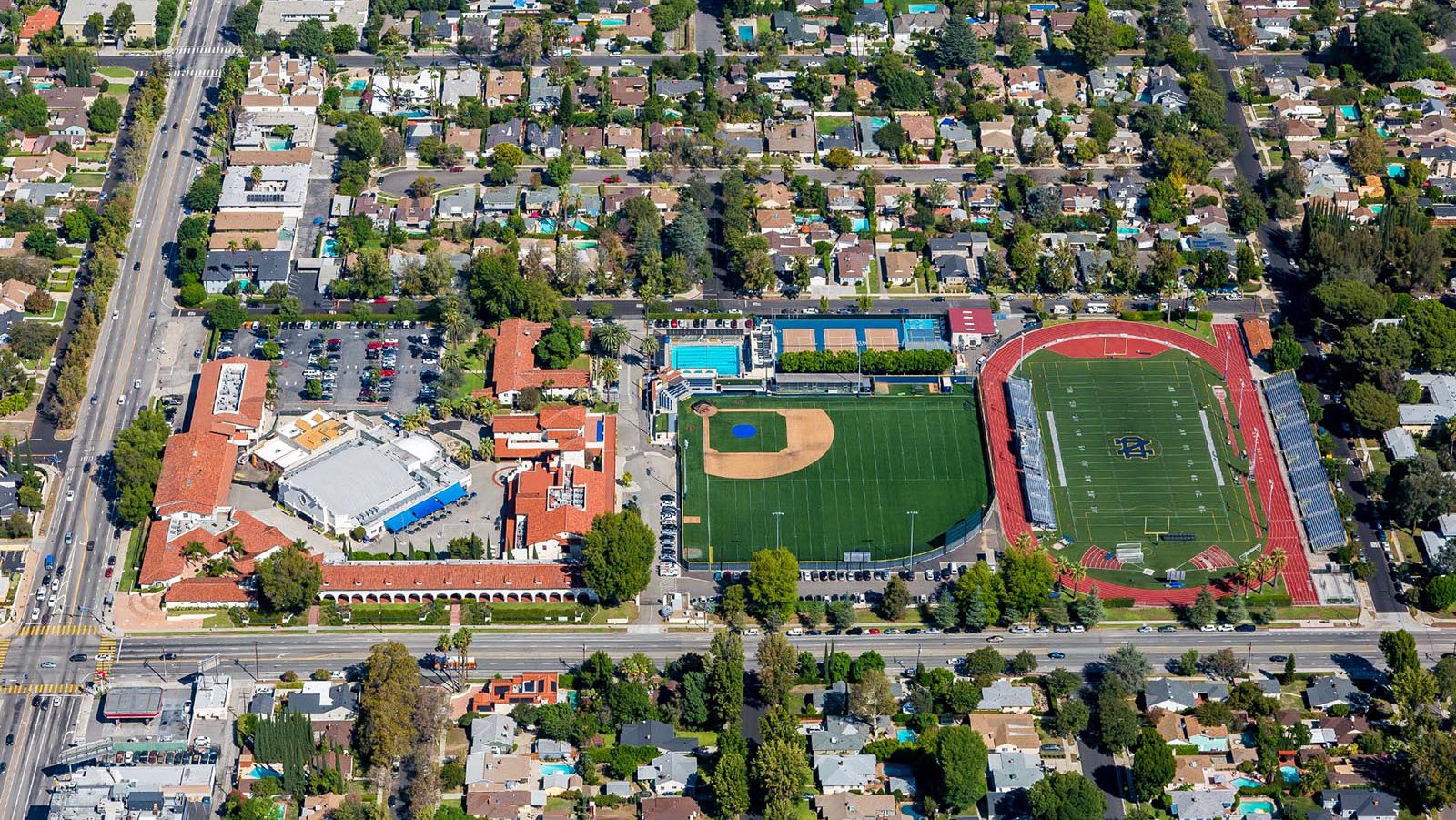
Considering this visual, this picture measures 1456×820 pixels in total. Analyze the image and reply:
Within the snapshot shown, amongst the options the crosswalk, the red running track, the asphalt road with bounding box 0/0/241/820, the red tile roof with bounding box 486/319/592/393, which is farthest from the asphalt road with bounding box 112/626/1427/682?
the red tile roof with bounding box 486/319/592/393

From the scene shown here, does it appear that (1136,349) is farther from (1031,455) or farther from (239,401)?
(239,401)

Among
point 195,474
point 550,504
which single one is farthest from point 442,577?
point 195,474

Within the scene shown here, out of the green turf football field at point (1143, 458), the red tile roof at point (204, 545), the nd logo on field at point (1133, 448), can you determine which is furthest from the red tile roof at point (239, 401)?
the nd logo on field at point (1133, 448)

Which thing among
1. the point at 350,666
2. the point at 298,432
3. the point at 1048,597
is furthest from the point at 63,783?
the point at 1048,597

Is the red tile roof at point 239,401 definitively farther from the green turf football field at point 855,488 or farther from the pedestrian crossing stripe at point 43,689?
the green turf football field at point 855,488

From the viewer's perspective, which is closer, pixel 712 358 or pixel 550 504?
pixel 550 504

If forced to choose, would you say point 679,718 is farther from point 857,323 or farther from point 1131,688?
point 857,323

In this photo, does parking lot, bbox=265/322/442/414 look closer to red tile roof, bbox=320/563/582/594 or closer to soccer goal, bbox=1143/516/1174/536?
red tile roof, bbox=320/563/582/594
